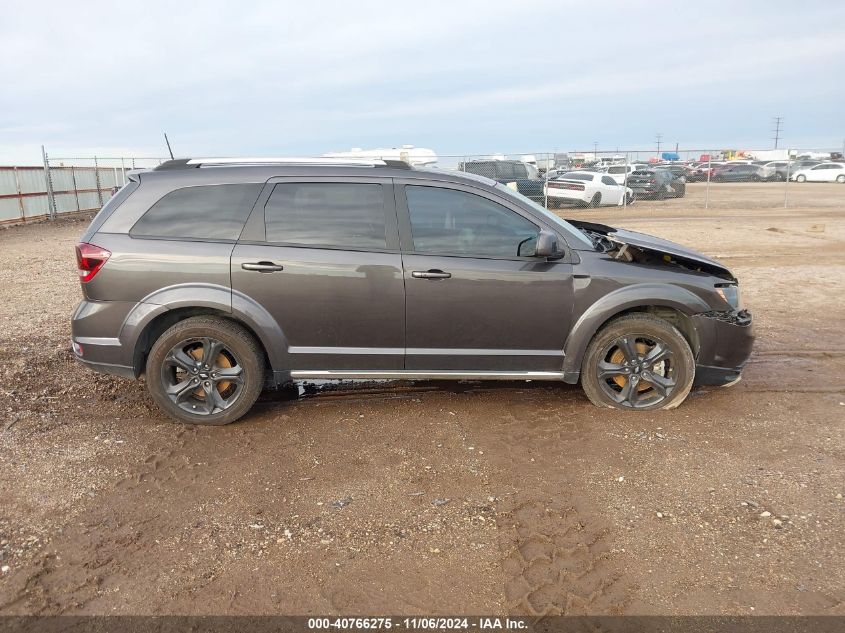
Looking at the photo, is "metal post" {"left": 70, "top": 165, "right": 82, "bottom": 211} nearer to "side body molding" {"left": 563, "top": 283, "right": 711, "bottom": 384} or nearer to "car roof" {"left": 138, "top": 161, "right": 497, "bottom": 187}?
"car roof" {"left": 138, "top": 161, "right": 497, "bottom": 187}

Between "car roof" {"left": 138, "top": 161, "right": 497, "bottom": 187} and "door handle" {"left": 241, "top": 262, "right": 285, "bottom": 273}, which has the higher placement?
"car roof" {"left": 138, "top": 161, "right": 497, "bottom": 187}

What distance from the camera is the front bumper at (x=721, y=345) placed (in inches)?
186

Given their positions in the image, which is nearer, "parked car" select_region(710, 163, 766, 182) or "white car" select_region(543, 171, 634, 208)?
"white car" select_region(543, 171, 634, 208)

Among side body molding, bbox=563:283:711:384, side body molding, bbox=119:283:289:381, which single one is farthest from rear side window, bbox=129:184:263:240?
side body molding, bbox=563:283:711:384

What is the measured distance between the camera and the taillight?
4410 millimetres

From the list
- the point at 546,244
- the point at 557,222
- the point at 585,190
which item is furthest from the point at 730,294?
the point at 585,190

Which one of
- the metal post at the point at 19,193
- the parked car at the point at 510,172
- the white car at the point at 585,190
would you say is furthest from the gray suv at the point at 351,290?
the metal post at the point at 19,193

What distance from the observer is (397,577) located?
300 centimetres

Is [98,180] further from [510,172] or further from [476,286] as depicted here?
[476,286]

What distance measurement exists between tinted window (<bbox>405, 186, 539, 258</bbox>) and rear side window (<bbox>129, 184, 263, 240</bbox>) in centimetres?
115

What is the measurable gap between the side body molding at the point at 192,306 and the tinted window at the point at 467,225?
123 centimetres

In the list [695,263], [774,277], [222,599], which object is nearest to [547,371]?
[695,263]

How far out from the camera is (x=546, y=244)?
441 centimetres

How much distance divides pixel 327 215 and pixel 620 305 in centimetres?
216
